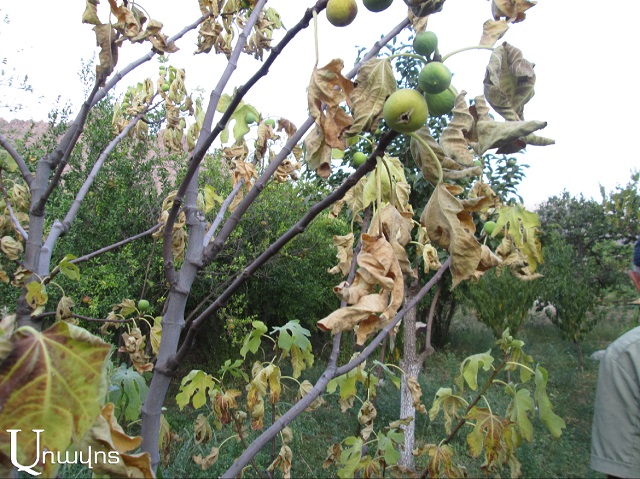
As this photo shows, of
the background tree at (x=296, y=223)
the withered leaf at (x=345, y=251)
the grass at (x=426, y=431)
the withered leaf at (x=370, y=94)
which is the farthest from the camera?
the grass at (x=426, y=431)

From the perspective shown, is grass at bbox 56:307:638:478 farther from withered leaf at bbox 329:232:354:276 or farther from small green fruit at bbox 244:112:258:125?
small green fruit at bbox 244:112:258:125

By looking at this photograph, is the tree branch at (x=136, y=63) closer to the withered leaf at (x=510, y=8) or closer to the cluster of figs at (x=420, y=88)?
the cluster of figs at (x=420, y=88)

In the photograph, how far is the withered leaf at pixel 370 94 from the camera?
2.19 feet

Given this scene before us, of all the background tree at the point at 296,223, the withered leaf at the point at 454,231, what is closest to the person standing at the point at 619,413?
the background tree at the point at 296,223

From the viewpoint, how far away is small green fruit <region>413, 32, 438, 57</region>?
2.30ft

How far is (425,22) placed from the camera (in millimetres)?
770

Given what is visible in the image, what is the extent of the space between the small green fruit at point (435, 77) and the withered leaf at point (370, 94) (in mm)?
48

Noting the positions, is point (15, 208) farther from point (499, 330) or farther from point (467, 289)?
point (499, 330)

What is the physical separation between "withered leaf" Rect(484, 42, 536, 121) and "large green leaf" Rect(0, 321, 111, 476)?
24.0 inches

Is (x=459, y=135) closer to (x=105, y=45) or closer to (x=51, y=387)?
(x=51, y=387)

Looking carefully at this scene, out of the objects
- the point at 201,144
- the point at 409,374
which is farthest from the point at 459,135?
the point at 409,374

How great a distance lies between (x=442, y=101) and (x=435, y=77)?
49 mm

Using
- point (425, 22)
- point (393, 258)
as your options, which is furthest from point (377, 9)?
point (393, 258)

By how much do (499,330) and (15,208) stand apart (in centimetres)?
619
